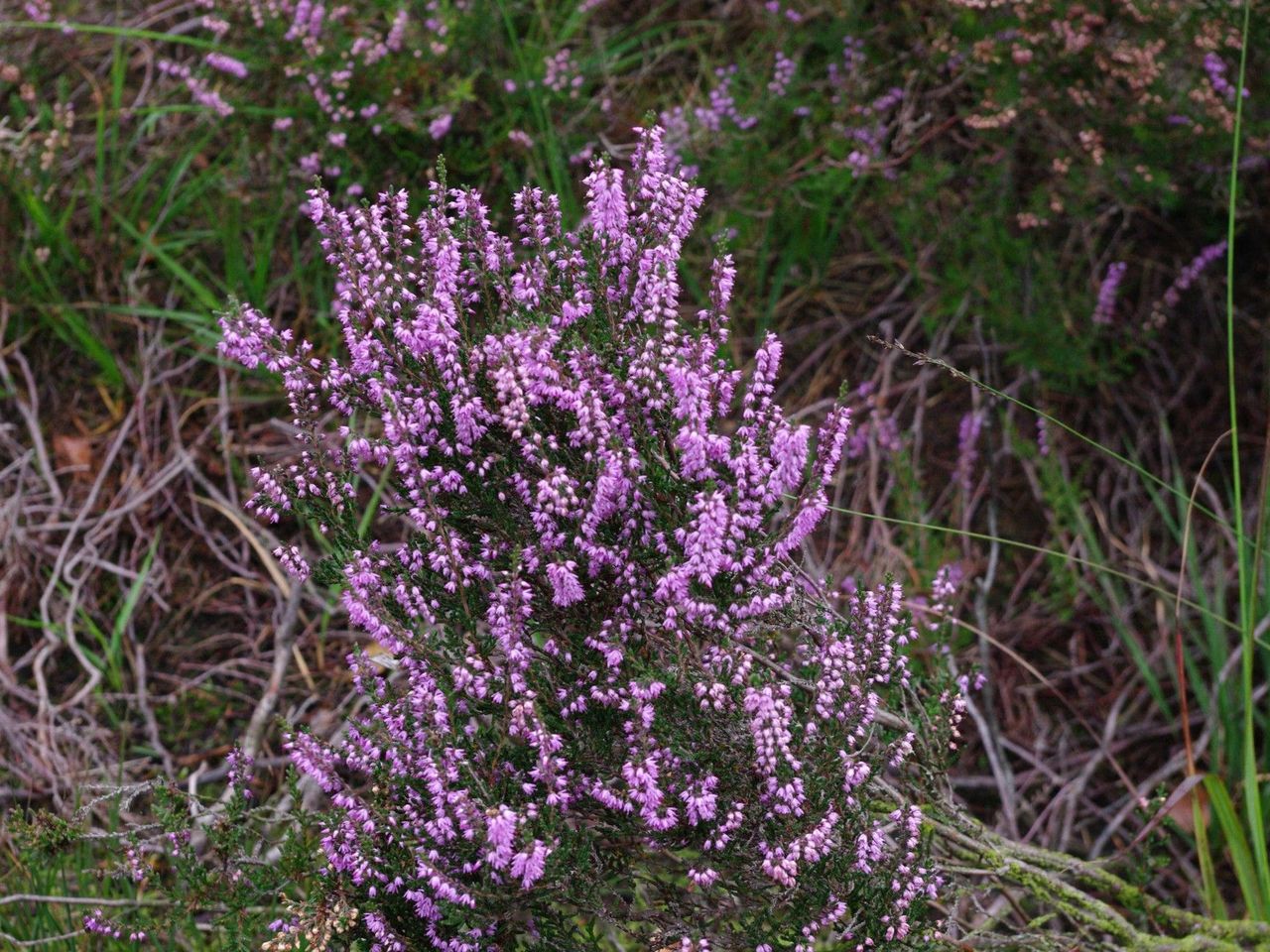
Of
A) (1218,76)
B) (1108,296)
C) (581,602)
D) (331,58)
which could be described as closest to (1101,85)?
(1218,76)

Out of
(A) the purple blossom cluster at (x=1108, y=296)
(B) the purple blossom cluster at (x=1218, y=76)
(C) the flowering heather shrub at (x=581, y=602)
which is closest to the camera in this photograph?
(C) the flowering heather shrub at (x=581, y=602)

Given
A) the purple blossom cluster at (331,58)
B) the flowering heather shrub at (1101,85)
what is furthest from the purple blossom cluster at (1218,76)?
the purple blossom cluster at (331,58)

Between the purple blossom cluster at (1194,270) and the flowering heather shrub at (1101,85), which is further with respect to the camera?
the purple blossom cluster at (1194,270)

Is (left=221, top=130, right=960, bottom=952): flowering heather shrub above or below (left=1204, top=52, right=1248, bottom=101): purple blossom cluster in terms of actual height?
below

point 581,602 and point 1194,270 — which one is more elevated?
point 1194,270

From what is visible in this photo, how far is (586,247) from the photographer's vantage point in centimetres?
245

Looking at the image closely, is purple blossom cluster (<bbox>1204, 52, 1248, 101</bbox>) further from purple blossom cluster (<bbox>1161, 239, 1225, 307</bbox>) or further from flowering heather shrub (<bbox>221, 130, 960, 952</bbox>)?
flowering heather shrub (<bbox>221, 130, 960, 952</bbox>)

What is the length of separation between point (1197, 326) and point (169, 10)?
410 cm

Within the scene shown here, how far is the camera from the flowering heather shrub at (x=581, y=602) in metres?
2.27

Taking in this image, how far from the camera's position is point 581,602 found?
8.16 feet

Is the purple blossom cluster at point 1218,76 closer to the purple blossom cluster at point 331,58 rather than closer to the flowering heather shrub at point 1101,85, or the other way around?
the flowering heather shrub at point 1101,85

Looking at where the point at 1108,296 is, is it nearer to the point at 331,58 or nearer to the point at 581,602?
the point at 581,602

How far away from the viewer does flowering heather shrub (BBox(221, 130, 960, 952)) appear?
2.27 meters

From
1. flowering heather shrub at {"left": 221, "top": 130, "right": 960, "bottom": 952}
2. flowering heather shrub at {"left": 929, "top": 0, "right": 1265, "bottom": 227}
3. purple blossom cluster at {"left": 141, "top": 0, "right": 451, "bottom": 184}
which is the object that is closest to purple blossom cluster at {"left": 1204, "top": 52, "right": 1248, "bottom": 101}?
flowering heather shrub at {"left": 929, "top": 0, "right": 1265, "bottom": 227}
